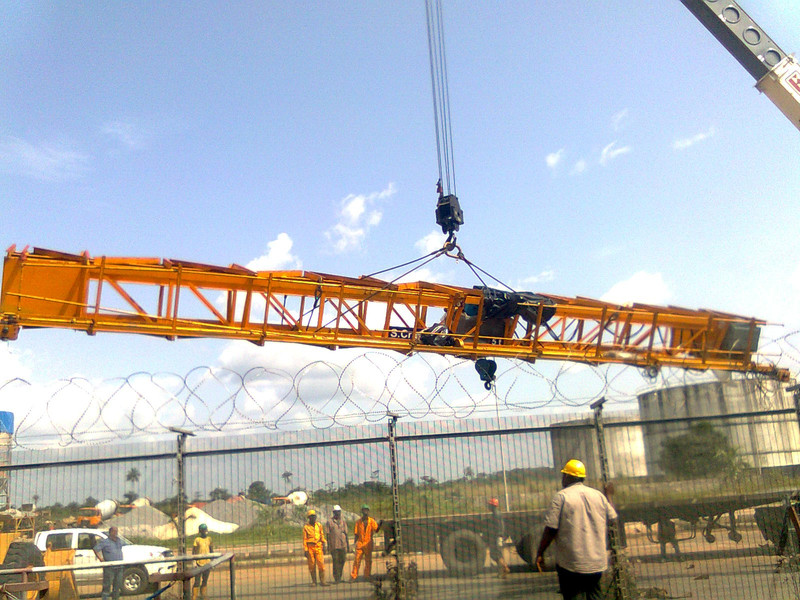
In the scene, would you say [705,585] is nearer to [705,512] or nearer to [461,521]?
[705,512]

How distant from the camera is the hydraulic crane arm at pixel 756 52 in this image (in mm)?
11531

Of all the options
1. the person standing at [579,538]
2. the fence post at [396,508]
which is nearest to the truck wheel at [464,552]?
the fence post at [396,508]

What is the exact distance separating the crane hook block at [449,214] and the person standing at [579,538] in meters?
7.07

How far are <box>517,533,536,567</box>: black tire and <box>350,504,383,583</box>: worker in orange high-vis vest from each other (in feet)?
6.17

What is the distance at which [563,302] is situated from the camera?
13047 mm

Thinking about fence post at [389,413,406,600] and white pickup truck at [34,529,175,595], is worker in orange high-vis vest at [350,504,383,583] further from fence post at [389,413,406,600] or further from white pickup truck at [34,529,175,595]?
white pickup truck at [34,529,175,595]

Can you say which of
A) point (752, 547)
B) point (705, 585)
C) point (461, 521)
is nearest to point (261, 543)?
point (461, 521)

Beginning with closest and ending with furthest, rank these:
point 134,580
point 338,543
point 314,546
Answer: point 338,543 → point 314,546 → point 134,580

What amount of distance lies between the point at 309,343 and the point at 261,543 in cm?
352

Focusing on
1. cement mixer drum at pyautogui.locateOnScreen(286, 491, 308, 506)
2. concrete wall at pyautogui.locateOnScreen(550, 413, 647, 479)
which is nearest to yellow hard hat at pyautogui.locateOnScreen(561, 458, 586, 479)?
concrete wall at pyautogui.locateOnScreen(550, 413, 647, 479)

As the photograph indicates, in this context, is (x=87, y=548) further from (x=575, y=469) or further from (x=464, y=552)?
(x=575, y=469)

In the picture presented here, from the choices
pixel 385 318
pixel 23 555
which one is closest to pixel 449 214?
pixel 385 318

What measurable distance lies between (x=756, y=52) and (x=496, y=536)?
9108mm

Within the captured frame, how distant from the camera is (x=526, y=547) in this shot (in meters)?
9.23
